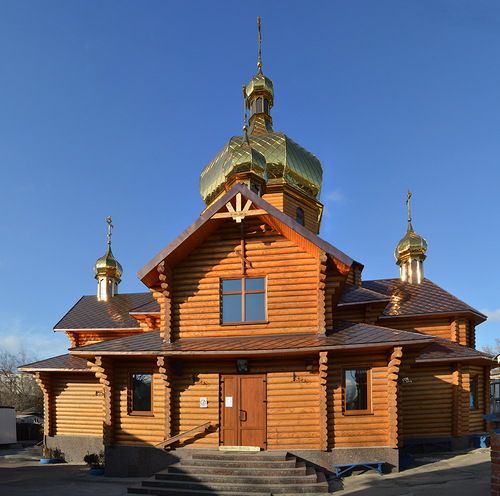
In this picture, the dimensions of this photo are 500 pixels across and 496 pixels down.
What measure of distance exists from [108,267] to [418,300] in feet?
49.6

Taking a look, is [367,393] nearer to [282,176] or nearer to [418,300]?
[418,300]

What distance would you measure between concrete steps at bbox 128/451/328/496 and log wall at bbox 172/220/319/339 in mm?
3188

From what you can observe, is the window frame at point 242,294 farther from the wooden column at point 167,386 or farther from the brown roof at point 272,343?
the wooden column at point 167,386

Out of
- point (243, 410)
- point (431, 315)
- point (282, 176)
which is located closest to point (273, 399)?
point (243, 410)

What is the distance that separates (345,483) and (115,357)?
6956 millimetres

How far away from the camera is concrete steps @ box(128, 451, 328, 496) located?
11008mm

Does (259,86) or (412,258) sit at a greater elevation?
(259,86)

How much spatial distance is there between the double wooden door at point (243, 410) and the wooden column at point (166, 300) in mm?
2054

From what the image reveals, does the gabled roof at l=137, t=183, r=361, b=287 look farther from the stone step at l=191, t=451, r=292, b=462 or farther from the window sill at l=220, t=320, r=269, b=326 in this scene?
the stone step at l=191, t=451, r=292, b=462

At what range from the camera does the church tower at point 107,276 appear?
24.6 meters

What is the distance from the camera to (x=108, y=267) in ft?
81.4

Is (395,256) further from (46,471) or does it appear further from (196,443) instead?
(46,471)

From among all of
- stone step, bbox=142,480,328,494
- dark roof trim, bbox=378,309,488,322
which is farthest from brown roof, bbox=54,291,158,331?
dark roof trim, bbox=378,309,488,322

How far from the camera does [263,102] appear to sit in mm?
25359
